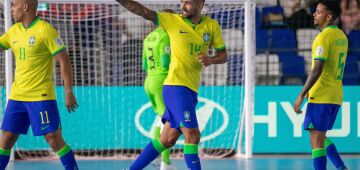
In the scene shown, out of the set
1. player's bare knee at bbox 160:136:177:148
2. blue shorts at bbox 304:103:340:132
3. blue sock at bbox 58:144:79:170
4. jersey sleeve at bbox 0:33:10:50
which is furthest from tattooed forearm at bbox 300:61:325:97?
jersey sleeve at bbox 0:33:10:50

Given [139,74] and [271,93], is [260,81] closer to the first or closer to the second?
[271,93]

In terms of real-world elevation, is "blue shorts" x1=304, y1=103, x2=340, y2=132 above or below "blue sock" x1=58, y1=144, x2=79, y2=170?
above

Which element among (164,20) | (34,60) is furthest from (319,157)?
(34,60)

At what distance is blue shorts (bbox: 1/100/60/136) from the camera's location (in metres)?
7.28

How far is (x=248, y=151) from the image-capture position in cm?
1125

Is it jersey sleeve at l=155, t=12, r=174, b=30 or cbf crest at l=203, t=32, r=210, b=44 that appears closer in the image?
jersey sleeve at l=155, t=12, r=174, b=30

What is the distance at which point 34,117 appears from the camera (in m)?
7.29

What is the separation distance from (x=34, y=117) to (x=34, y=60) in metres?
0.51

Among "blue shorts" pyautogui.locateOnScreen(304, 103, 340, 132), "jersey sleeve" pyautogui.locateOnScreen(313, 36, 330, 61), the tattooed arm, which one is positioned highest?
"jersey sleeve" pyautogui.locateOnScreen(313, 36, 330, 61)

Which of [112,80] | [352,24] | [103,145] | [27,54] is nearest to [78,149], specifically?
[103,145]

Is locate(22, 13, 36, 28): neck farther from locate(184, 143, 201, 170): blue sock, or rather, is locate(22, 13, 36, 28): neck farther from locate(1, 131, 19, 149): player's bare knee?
locate(184, 143, 201, 170): blue sock

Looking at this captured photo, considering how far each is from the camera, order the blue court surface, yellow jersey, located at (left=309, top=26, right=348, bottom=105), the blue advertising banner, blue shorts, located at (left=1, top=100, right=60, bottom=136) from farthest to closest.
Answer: the blue advertising banner
the blue court surface
yellow jersey, located at (left=309, top=26, right=348, bottom=105)
blue shorts, located at (left=1, top=100, right=60, bottom=136)

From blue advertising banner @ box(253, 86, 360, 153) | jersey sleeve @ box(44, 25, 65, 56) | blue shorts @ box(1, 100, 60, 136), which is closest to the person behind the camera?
jersey sleeve @ box(44, 25, 65, 56)

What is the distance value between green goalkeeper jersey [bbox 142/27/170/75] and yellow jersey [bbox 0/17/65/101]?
2.16m
